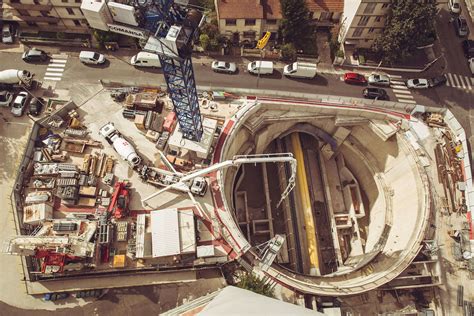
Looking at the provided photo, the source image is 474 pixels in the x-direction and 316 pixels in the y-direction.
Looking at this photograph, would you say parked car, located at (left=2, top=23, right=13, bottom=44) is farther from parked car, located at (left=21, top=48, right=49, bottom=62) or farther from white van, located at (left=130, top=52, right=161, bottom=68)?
white van, located at (left=130, top=52, right=161, bottom=68)

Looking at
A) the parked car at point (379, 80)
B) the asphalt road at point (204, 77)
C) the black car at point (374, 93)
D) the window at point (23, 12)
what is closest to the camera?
the black car at point (374, 93)

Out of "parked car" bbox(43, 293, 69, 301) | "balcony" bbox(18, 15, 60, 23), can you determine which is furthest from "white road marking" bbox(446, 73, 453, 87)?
"balcony" bbox(18, 15, 60, 23)

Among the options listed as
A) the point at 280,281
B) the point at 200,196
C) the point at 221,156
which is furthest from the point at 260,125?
the point at 280,281

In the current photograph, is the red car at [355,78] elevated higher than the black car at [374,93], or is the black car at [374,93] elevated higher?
the red car at [355,78]

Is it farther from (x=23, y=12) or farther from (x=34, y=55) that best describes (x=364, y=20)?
(x=23, y=12)

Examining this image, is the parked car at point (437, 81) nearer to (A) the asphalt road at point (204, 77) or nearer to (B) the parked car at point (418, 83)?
(B) the parked car at point (418, 83)

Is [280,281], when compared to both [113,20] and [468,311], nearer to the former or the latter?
[468,311]

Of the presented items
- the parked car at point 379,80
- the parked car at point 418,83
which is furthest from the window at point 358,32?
the parked car at point 418,83
